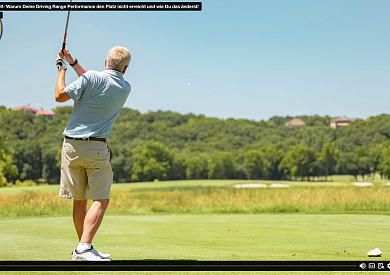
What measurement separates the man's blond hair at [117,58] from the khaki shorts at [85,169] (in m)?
0.61

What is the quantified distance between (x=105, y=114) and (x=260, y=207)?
12544mm

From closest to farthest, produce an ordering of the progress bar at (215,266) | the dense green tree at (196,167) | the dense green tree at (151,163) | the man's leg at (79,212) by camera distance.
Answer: the progress bar at (215,266)
the man's leg at (79,212)
the dense green tree at (151,163)
the dense green tree at (196,167)

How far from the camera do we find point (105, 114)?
3.95 m

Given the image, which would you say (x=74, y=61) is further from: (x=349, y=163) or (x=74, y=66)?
(x=349, y=163)

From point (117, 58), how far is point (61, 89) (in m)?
0.50

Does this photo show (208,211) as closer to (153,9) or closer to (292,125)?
(153,9)

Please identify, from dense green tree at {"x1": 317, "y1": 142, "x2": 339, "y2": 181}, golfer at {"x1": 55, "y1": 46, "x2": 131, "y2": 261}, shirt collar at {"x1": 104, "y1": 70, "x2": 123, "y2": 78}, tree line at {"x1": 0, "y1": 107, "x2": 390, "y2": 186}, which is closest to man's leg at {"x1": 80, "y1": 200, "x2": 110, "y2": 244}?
golfer at {"x1": 55, "y1": 46, "x2": 131, "y2": 261}

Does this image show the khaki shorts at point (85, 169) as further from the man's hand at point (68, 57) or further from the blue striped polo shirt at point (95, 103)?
the man's hand at point (68, 57)

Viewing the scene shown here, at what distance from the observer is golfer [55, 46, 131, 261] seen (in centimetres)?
384

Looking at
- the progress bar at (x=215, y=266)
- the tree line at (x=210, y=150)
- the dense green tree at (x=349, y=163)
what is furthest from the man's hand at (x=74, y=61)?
the dense green tree at (x=349, y=163)

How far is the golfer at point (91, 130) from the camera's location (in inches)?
151

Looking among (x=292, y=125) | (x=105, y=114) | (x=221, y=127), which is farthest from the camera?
(x=292, y=125)

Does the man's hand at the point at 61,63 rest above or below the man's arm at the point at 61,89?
above

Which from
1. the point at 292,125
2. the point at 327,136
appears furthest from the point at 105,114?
the point at 292,125
